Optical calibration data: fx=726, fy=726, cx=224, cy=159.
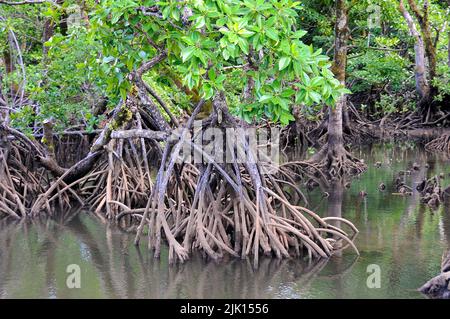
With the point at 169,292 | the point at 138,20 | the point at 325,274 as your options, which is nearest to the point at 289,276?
the point at 325,274

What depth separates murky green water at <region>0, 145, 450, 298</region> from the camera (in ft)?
21.5

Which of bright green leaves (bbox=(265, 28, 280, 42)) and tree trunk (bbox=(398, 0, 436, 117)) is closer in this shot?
bright green leaves (bbox=(265, 28, 280, 42))

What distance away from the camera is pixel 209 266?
24.1 ft

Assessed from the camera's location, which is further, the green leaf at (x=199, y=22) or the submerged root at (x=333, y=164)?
the submerged root at (x=333, y=164)

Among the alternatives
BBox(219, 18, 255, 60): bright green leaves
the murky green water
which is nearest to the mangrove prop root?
the murky green water

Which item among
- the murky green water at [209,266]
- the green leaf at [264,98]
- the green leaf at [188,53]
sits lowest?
the murky green water at [209,266]

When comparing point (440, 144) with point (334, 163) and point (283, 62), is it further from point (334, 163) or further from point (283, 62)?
point (283, 62)

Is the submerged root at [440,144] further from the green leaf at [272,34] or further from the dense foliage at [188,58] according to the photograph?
the green leaf at [272,34]

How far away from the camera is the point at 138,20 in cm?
721

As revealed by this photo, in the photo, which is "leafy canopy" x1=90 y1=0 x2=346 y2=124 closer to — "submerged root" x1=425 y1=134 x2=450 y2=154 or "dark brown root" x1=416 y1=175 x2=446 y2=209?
"dark brown root" x1=416 y1=175 x2=446 y2=209

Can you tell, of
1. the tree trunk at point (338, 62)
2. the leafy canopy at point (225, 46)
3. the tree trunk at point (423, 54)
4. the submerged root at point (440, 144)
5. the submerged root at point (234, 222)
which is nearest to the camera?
the leafy canopy at point (225, 46)

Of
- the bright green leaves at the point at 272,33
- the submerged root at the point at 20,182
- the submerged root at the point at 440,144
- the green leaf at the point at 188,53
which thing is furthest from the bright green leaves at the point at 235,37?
the submerged root at the point at 440,144

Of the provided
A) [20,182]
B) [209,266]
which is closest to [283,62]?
[209,266]

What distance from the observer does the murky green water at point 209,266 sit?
6.56 metres
